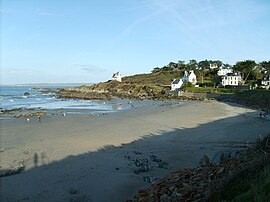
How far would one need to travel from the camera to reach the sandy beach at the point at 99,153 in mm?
9984

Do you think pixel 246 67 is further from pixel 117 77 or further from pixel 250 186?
pixel 250 186

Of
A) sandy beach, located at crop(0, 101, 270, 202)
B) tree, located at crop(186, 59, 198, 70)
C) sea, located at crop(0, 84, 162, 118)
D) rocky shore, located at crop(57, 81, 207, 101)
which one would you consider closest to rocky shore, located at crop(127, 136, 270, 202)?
sandy beach, located at crop(0, 101, 270, 202)

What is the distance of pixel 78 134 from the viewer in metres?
20.2

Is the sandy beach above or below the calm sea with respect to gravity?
below

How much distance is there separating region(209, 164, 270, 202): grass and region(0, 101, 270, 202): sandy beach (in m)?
4.06

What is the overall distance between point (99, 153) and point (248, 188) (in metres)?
9.73

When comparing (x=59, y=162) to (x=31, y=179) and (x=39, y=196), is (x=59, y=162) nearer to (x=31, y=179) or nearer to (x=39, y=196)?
(x=31, y=179)

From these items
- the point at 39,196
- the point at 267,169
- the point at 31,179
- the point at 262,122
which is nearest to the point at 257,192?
the point at 267,169

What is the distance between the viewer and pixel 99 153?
47.8ft

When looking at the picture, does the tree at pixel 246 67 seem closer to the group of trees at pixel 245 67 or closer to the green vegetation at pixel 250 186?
the group of trees at pixel 245 67

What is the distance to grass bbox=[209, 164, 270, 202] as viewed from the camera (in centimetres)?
515

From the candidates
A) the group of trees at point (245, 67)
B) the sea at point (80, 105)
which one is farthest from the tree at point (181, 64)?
the sea at point (80, 105)

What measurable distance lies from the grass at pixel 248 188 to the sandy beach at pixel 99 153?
13.3 ft

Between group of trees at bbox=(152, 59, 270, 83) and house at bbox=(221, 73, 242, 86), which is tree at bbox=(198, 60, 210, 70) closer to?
group of trees at bbox=(152, 59, 270, 83)
